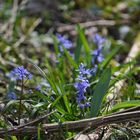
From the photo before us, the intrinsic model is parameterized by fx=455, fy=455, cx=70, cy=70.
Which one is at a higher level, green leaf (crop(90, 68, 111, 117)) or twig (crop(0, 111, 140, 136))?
green leaf (crop(90, 68, 111, 117))

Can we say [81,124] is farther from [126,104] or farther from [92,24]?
[92,24]

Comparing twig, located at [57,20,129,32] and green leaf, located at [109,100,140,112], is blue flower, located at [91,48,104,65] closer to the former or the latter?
green leaf, located at [109,100,140,112]

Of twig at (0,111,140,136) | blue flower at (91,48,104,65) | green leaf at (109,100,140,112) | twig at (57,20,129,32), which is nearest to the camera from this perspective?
twig at (0,111,140,136)

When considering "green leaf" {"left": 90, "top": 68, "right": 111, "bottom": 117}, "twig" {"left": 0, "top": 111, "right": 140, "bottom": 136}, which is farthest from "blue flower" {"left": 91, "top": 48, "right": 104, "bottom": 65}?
"twig" {"left": 0, "top": 111, "right": 140, "bottom": 136}

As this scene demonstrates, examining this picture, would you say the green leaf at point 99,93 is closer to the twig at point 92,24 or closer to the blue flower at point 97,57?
the blue flower at point 97,57

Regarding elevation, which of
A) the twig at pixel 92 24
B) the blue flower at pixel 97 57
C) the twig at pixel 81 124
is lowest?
the twig at pixel 81 124

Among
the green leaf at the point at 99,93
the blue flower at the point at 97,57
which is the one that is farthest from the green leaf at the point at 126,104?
the blue flower at the point at 97,57
